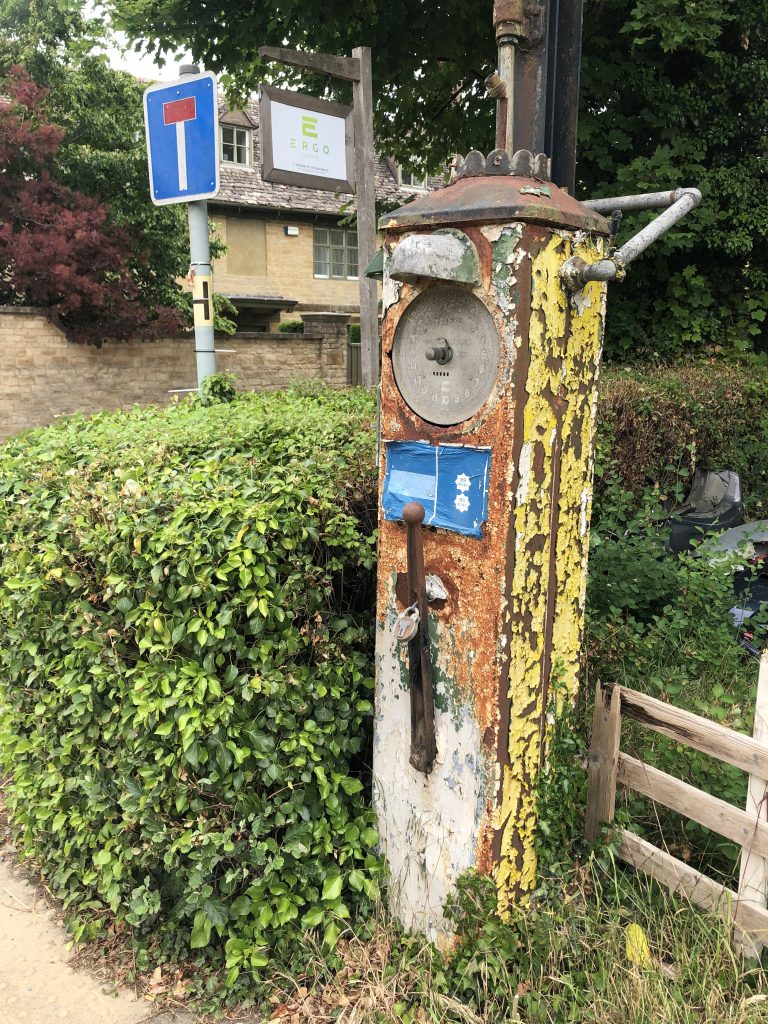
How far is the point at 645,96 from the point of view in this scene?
8031 mm

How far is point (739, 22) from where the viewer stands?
762 centimetres

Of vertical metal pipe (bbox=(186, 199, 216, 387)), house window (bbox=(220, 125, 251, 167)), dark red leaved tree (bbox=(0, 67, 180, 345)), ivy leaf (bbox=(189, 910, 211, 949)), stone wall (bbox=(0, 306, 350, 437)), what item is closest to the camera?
ivy leaf (bbox=(189, 910, 211, 949))

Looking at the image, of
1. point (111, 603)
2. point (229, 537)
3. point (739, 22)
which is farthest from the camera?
point (739, 22)

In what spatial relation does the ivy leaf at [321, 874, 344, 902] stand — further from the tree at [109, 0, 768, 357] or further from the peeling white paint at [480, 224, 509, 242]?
the tree at [109, 0, 768, 357]

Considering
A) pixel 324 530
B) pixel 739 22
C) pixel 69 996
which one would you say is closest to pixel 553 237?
pixel 324 530

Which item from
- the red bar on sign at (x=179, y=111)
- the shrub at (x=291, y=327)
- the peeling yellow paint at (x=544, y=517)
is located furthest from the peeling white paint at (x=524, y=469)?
the shrub at (x=291, y=327)

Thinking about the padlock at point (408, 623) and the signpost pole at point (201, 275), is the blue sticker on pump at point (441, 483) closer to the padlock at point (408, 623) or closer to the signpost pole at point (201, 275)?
the padlock at point (408, 623)

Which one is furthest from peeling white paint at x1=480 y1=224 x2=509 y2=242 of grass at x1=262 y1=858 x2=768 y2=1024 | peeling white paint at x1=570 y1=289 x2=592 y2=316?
grass at x1=262 y1=858 x2=768 y2=1024

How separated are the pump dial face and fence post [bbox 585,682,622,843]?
109cm

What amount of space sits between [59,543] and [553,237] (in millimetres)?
1930

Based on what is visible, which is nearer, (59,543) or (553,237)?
(553,237)

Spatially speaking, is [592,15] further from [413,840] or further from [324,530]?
[413,840]

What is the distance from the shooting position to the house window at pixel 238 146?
2202 cm

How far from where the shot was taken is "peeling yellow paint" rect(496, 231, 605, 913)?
7.04ft
